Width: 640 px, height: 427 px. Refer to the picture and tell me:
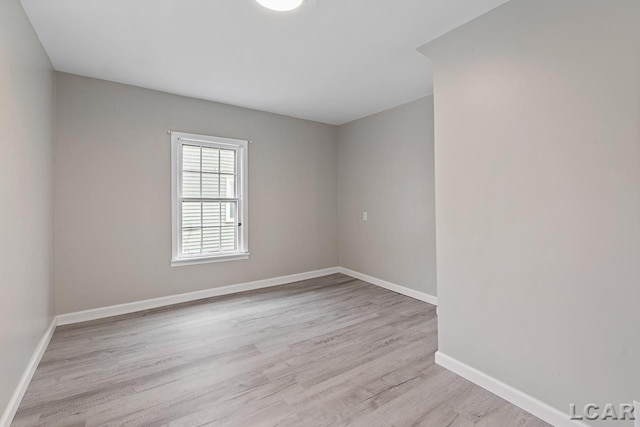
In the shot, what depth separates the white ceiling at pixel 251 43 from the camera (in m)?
1.91

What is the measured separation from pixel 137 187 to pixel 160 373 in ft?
6.89

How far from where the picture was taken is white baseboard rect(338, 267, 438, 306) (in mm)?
3488

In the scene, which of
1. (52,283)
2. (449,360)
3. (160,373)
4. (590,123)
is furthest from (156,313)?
(590,123)

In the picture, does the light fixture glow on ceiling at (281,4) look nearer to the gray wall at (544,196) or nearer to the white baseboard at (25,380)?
the gray wall at (544,196)

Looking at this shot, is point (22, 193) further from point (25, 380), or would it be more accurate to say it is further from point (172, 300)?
point (172, 300)

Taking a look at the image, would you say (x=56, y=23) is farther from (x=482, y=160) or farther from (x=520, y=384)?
(x=520, y=384)

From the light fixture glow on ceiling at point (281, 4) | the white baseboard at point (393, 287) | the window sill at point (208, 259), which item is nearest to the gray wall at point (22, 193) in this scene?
the window sill at point (208, 259)

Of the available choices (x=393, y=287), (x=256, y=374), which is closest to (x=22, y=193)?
(x=256, y=374)

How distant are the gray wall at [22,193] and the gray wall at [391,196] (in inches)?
143

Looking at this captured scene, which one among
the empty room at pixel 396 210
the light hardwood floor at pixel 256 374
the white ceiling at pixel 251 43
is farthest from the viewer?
the white ceiling at pixel 251 43

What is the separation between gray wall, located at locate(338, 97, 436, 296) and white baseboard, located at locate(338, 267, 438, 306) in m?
0.06

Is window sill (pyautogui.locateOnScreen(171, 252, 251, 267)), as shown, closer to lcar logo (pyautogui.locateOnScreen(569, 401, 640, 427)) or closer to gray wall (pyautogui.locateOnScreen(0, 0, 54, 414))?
gray wall (pyautogui.locateOnScreen(0, 0, 54, 414))

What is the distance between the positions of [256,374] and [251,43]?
2.61m

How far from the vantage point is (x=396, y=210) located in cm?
391
